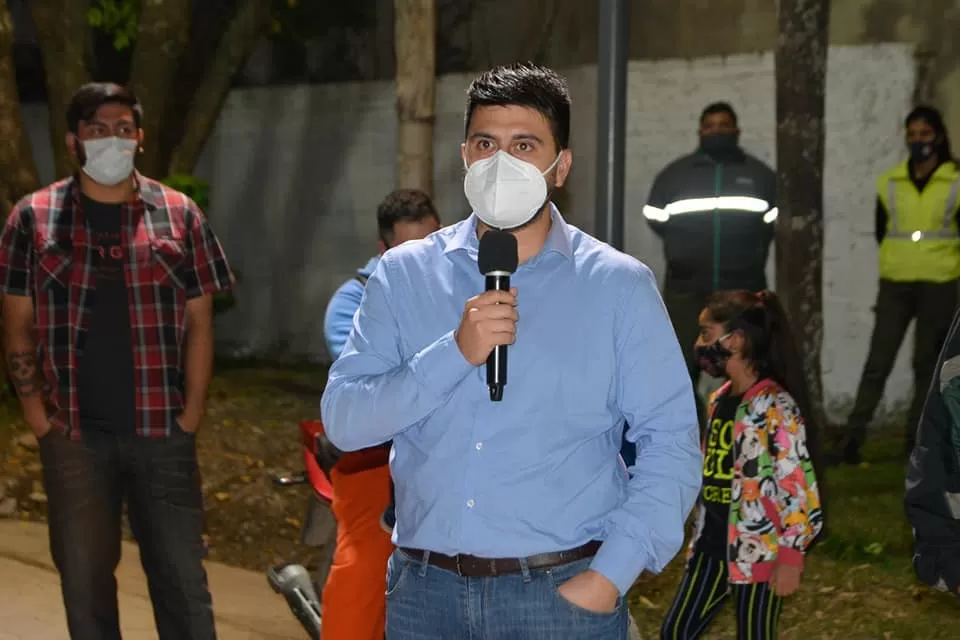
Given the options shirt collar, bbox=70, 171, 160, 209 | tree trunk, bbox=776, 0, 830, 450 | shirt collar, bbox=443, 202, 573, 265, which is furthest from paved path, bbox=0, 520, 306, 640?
tree trunk, bbox=776, 0, 830, 450

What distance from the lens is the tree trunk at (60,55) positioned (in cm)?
1007

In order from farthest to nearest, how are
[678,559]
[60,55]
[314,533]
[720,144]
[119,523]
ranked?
[60,55]
[720,144]
[678,559]
[314,533]
[119,523]

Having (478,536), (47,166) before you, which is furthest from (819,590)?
(47,166)

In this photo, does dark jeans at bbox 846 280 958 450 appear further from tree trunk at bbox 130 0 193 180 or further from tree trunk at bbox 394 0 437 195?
tree trunk at bbox 130 0 193 180

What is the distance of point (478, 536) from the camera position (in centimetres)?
264

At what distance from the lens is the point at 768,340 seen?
14.7 feet

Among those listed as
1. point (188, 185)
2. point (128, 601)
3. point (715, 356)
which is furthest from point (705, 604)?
point (188, 185)

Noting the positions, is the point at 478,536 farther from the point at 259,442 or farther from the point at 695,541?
the point at 259,442

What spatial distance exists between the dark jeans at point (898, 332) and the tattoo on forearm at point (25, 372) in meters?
5.75

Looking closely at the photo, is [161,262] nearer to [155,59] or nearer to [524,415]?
[524,415]

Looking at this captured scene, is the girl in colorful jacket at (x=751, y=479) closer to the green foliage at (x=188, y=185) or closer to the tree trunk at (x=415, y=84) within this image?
the tree trunk at (x=415, y=84)

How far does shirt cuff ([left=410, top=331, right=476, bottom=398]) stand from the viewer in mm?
2553

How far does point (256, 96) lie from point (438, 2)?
2.09 metres

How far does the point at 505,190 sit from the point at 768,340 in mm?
2046
